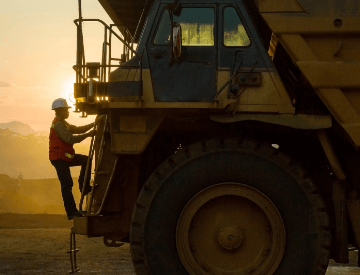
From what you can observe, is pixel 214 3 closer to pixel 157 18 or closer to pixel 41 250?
pixel 157 18

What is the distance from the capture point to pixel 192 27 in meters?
4.64

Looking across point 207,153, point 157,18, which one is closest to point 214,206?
point 207,153

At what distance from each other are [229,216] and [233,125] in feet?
2.98

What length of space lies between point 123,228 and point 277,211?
162 centimetres

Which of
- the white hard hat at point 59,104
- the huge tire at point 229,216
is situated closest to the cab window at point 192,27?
the huge tire at point 229,216

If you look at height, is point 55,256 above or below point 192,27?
below

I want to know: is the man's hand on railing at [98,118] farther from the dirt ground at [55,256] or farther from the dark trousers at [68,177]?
the dirt ground at [55,256]

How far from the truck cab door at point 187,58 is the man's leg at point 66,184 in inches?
87.6

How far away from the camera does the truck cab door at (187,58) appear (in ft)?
14.8

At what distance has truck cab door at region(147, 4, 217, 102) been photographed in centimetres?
451

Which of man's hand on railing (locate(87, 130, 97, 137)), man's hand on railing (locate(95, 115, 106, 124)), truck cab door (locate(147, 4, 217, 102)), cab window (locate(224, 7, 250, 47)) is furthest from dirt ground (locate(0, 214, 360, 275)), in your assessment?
cab window (locate(224, 7, 250, 47))

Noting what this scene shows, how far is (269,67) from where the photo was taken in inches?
179

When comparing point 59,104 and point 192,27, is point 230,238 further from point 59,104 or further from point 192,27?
point 59,104

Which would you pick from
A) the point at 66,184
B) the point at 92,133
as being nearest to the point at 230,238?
the point at 92,133
